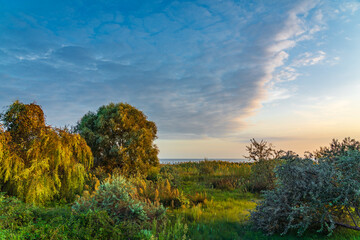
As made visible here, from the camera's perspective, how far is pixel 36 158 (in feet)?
27.7

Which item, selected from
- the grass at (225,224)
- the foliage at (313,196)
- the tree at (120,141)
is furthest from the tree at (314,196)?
the tree at (120,141)

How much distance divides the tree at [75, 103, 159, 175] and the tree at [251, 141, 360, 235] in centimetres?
786

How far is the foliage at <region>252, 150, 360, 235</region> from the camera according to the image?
5.07m

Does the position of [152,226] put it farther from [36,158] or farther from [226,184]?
[226,184]

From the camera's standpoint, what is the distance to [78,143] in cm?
989

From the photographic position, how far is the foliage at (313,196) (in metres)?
5.07

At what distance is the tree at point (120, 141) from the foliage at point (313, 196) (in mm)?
7869

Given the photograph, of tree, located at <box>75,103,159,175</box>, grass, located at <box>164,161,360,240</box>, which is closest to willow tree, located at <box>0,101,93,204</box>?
tree, located at <box>75,103,159,175</box>

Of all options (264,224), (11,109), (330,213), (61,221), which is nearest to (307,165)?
(330,213)

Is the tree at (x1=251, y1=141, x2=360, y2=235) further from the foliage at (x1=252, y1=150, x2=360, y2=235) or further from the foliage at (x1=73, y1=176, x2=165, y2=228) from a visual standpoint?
the foliage at (x1=73, y1=176, x2=165, y2=228)

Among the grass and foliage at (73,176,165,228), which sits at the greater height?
foliage at (73,176,165,228)

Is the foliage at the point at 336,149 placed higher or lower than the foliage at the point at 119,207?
higher

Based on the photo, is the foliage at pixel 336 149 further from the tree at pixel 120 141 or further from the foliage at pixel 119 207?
the tree at pixel 120 141

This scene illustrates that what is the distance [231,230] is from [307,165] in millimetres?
2338
